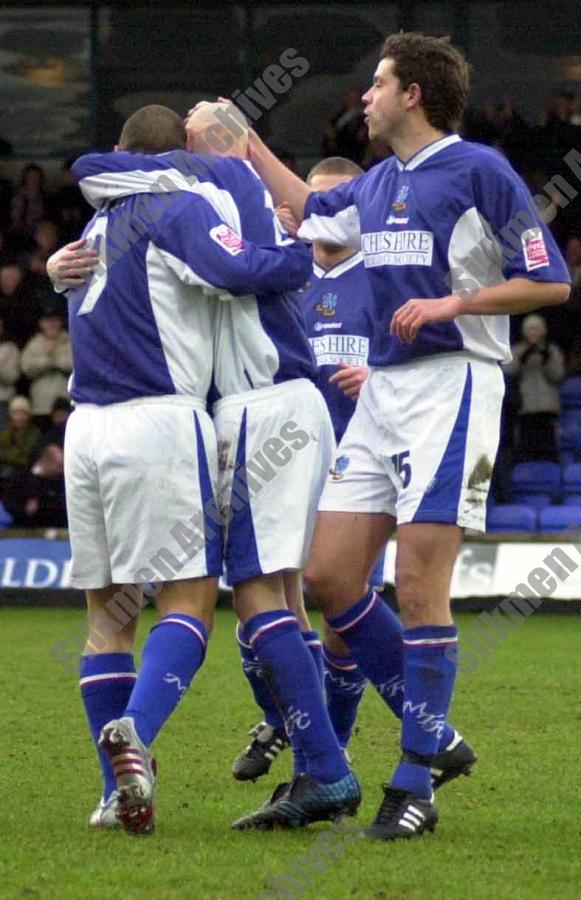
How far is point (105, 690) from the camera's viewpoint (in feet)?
18.2

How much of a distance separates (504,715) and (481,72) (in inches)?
492

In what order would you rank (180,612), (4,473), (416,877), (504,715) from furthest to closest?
(4,473)
(504,715)
(180,612)
(416,877)

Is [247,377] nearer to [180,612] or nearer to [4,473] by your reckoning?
[180,612]

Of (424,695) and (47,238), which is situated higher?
(424,695)

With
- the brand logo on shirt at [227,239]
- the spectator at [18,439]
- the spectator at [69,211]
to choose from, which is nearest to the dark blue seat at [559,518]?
the spectator at [18,439]

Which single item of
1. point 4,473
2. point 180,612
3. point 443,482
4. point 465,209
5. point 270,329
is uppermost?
point 465,209

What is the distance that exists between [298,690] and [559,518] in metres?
10.6

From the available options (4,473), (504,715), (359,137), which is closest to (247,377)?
(504,715)

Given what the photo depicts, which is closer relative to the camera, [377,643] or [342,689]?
[377,643]

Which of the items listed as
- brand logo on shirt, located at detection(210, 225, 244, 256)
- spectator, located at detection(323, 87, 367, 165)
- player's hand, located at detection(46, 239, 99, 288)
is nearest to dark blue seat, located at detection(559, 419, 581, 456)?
spectator, located at detection(323, 87, 367, 165)

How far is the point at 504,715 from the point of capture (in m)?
8.42

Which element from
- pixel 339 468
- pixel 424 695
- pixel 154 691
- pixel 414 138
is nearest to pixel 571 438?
pixel 339 468

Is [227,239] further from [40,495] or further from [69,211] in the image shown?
[69,211]

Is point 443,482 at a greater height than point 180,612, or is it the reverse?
point 443,482
